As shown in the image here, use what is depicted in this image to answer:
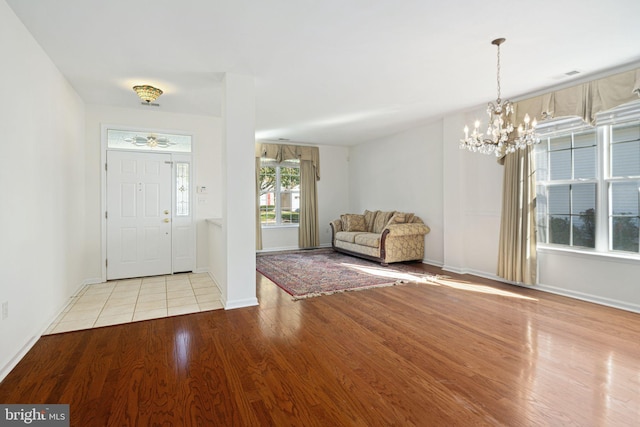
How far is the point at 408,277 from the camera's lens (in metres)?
5.09

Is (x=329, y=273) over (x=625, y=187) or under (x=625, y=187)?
under

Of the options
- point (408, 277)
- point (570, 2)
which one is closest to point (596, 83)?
point (570, 2)

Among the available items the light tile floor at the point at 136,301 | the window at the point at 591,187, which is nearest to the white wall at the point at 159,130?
the light tile floor at the point at 136,301

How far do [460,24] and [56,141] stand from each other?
4.19 m

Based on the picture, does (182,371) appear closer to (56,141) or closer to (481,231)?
(56,141)

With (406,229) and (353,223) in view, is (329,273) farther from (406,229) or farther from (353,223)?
(353,223)

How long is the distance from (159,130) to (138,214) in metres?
1.39

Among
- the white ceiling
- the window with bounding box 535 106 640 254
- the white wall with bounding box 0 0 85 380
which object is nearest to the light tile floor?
the white wall with bounding box 0 0 85 380

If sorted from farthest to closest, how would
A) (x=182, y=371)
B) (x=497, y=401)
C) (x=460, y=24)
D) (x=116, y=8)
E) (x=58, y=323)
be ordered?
(x=58, y=323) → (x=460, y=24) → (x=116, y=8) → (x=182, y=371) → (x=497, y=401)

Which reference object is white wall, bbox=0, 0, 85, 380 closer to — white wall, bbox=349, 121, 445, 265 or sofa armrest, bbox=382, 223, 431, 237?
sofa armrest, bbox=382, 223, 431, 237

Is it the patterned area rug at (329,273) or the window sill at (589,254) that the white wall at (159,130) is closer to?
the patterned area rug at (329,273)

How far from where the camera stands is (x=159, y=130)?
5164 mm

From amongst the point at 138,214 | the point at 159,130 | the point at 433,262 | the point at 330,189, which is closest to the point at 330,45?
the point at 159,130

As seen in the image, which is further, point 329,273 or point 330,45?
point 329,273
